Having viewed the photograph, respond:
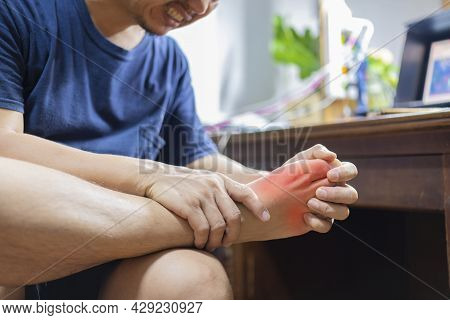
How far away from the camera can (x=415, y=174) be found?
63 cm

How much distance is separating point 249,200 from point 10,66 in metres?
0.31

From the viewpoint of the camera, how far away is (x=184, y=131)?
760mm

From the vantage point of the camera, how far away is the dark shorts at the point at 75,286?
49cm

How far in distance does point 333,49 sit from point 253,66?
0.17m

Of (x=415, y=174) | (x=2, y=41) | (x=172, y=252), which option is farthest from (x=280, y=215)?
(x=2, y=41)

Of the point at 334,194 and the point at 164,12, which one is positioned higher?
the point at 164,12

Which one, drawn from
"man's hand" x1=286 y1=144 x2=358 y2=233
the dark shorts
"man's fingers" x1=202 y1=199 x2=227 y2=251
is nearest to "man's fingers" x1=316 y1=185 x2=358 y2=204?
"man's hand" x1=286 y1=144 x2=358 y2=233

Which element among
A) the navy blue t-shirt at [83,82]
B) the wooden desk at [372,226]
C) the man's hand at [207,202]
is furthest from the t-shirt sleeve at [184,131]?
the man's hand at [207,202]

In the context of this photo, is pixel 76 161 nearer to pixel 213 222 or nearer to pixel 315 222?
pixel 213 222

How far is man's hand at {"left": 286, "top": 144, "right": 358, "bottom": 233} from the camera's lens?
50cm

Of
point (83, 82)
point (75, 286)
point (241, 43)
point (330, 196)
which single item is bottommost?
point (75, 286)

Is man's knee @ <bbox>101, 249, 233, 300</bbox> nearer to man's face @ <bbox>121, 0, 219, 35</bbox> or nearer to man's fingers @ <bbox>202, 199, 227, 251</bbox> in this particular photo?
man's fingers @ <bbox>202, 199, 227, 251</bbox>

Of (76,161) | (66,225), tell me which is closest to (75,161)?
(76,161)
